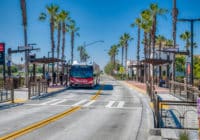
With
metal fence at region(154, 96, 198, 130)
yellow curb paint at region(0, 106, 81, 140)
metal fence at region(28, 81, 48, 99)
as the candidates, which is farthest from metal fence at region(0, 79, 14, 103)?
metal fence at region(154, 96, 198, 130)

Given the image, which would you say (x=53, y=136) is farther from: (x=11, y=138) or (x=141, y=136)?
(x=141, y=136)

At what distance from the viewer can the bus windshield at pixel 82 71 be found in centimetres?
5100

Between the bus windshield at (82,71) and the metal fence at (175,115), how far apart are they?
32394 mm

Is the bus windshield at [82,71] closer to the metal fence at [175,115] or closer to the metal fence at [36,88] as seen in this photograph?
the metal fence at [36,88]

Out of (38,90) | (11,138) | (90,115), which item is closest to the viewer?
(11,138)

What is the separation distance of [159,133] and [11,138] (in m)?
4.69

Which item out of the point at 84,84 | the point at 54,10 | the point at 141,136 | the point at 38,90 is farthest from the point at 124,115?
the point at 54,10

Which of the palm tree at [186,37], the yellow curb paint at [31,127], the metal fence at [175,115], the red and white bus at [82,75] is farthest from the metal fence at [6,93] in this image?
the palm tree at [186,37]

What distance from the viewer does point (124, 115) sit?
21.2m

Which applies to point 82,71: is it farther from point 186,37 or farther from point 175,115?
point 186,37

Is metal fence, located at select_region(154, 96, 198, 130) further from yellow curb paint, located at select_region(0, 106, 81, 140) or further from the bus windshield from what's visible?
the bus windshield

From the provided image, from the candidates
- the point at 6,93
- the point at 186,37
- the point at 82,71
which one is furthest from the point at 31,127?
the point at 186,37

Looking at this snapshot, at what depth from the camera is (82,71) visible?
51.1m

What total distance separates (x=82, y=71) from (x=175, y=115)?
33409 mm
